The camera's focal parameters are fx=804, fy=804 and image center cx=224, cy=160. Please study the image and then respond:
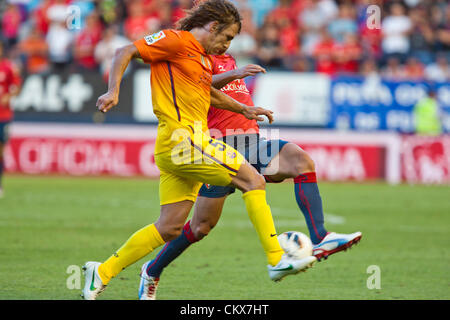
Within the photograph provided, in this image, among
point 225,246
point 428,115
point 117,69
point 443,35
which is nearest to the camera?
point 117,69

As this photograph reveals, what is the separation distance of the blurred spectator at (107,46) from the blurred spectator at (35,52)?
1.20 meters

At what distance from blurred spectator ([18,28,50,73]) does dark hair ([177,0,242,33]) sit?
42.1 feet

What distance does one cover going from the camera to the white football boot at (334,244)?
5.62m

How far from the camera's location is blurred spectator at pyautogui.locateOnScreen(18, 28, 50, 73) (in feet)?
60.1

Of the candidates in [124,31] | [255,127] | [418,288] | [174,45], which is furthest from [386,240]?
[124,31]

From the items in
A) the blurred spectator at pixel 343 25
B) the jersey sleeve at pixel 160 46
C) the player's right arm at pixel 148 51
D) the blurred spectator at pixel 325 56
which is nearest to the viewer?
the player's right arm at pixel 148 51

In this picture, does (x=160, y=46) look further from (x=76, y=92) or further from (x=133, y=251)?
(x=76, y=92)

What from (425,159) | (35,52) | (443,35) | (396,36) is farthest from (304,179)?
(443,35)

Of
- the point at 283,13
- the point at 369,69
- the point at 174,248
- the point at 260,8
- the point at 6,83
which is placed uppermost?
the point at 260,8

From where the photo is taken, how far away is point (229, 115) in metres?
6.52

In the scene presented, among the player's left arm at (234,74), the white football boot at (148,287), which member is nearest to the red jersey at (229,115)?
the player's left arm at (234,74)

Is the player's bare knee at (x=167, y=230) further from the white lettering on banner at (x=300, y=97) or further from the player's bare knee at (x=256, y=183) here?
the white lettering on banner at (x=300, y=97)

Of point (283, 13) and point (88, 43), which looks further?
point (283, 13)

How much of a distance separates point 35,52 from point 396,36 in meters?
8.84
